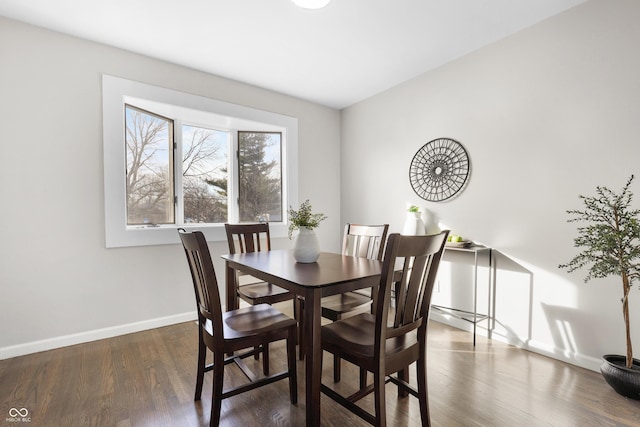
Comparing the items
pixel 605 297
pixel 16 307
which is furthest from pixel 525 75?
pixel 16 307

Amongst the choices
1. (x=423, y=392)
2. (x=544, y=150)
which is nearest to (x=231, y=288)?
(x=423, y=392)

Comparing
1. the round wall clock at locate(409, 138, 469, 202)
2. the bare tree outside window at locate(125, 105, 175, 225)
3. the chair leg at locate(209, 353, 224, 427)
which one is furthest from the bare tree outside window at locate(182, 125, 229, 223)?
the round wall clock at locate(409, 138, 469, 202)

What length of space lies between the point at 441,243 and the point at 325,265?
734mm

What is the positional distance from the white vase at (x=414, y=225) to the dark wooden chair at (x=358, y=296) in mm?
862

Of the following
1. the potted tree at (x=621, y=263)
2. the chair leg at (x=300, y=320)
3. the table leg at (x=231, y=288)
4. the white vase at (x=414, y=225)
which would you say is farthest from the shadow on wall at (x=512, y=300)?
the table leg at (x=231, y=288)

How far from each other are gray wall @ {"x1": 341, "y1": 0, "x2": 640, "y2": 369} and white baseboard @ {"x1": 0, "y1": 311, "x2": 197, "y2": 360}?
274cm

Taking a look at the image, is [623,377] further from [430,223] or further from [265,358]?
[265,358]

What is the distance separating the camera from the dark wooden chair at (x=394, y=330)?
4.15 feet

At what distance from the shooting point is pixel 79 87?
8.21 ft

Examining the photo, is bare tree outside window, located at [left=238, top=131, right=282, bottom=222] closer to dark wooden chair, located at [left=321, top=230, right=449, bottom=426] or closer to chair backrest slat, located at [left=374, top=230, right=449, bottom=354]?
dark wooden chair, located at [left=321, top=230, right=449, bottom=426]

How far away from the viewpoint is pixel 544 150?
235 centimetres

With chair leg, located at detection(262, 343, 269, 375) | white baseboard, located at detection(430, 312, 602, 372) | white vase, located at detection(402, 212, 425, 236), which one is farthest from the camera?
white vase, located at detection(402, 212, 425, 236)

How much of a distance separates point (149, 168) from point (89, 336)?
1.58 meters

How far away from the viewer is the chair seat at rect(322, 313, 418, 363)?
134 cm
